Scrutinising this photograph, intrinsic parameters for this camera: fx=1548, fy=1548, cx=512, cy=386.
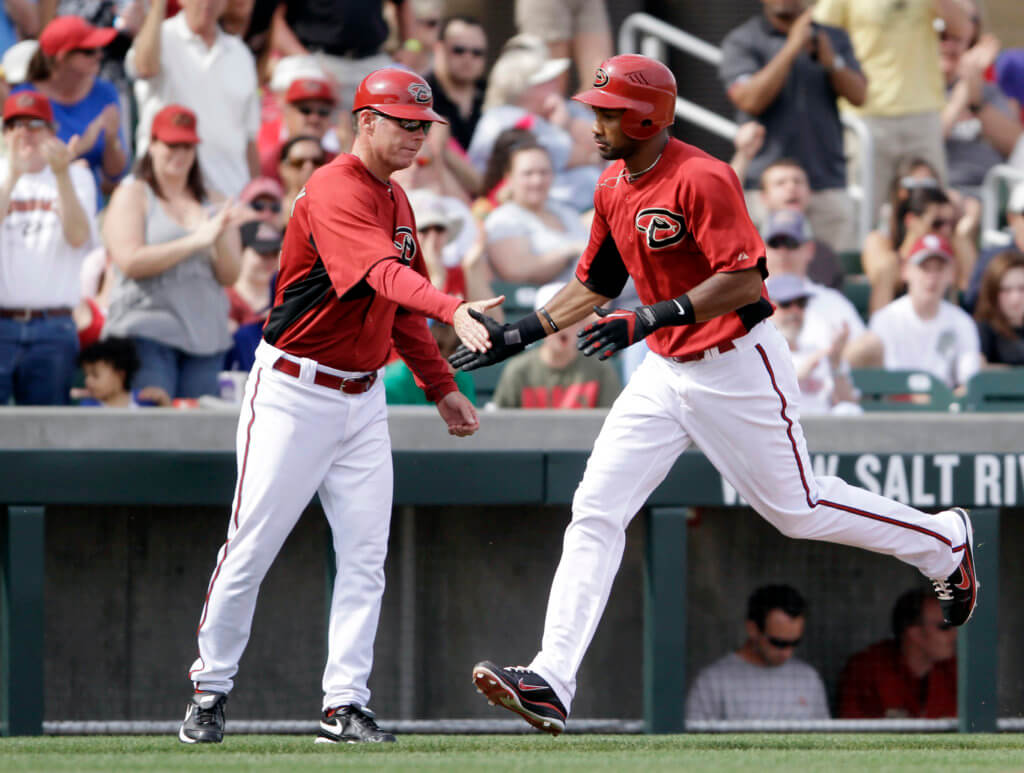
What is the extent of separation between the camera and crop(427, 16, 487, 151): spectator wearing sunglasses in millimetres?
8695

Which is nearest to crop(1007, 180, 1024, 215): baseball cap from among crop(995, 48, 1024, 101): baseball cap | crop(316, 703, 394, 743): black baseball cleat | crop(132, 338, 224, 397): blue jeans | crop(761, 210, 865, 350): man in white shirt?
crop(761, 210, 865, 350): man in white shirt

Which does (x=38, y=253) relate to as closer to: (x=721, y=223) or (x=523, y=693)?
(x=523, y=693)

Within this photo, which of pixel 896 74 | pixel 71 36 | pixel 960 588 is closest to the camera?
pixel 960 588

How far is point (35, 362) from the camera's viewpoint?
20.8 ft

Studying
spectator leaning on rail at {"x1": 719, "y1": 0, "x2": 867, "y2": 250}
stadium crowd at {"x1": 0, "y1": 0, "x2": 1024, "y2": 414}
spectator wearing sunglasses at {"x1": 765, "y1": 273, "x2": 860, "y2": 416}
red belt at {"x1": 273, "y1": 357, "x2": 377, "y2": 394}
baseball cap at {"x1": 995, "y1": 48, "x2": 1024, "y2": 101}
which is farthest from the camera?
baseball cap at {"x1": 995, "y1": 48, "x2": 1024, "y2": 101}

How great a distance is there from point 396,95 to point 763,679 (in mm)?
2552

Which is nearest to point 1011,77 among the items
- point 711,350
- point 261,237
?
point 261,237

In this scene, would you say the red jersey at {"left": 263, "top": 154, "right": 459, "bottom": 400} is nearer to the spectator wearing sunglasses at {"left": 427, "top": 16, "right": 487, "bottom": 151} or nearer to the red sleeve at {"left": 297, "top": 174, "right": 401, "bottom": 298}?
the red sleeve at {"left": 297, "top": 174, "right": 401, "bottom": 298}

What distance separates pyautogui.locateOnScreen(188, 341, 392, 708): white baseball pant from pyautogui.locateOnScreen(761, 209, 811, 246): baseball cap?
3525mm

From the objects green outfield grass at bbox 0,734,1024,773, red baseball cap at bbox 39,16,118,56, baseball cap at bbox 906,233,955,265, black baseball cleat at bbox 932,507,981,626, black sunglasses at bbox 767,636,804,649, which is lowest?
green outfield grass at bbox 0,734,1024,773

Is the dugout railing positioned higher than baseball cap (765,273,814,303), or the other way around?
baseball cap (765,273,814,303)

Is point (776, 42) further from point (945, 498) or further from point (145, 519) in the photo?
point (145, 519)

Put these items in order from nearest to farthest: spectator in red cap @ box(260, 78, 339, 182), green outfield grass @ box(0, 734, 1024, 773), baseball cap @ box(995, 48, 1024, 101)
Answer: green outfield grass @ box(0, 734, 1024, 773)
spectator in red cap @ box(260, 78, 339, 182)
baseball cap @ box(995, 48, 1024, 101)

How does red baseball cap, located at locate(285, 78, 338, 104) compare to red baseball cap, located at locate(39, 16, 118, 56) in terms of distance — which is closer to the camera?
red baseball cap, located at locate(39, 16, 118, 56)
